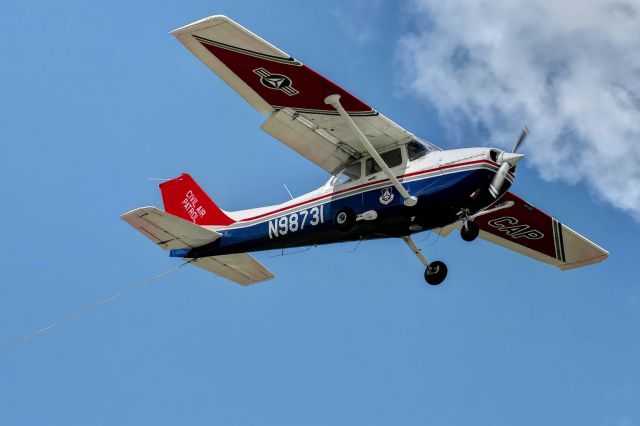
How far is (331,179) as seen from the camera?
20375 mm

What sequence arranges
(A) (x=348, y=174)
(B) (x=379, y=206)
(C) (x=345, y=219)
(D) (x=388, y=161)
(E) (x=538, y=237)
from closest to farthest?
(B) (x=379, y=206), (C) (x=345, y=219), (D) (x=388, y=161), (A) (x=348, y=174), (E) (x=538, y=237)

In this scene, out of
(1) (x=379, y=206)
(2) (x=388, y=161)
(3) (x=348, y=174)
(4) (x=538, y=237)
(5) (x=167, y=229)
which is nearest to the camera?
(1) (x=379, y=206)

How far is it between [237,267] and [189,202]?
2.07m

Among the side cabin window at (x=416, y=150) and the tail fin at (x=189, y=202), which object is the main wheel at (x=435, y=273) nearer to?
the side cabin window at (x=416, y=150)

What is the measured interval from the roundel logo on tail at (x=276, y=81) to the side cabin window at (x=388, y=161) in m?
2.05

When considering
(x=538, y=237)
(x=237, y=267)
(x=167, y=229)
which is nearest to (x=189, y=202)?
(x=237, y=267)

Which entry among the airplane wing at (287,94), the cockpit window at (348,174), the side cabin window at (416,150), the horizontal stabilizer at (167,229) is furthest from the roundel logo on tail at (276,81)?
the horizontal stabilizer at (167,229)

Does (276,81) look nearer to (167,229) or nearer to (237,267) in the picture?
(167,229)

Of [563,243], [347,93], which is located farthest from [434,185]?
[563,243]

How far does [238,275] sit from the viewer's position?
22641mm

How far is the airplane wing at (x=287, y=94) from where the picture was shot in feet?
59.3

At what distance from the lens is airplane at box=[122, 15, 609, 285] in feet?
60.3

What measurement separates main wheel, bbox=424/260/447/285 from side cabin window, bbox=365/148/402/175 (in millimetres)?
2231

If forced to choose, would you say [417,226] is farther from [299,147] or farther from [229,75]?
[229,75]
